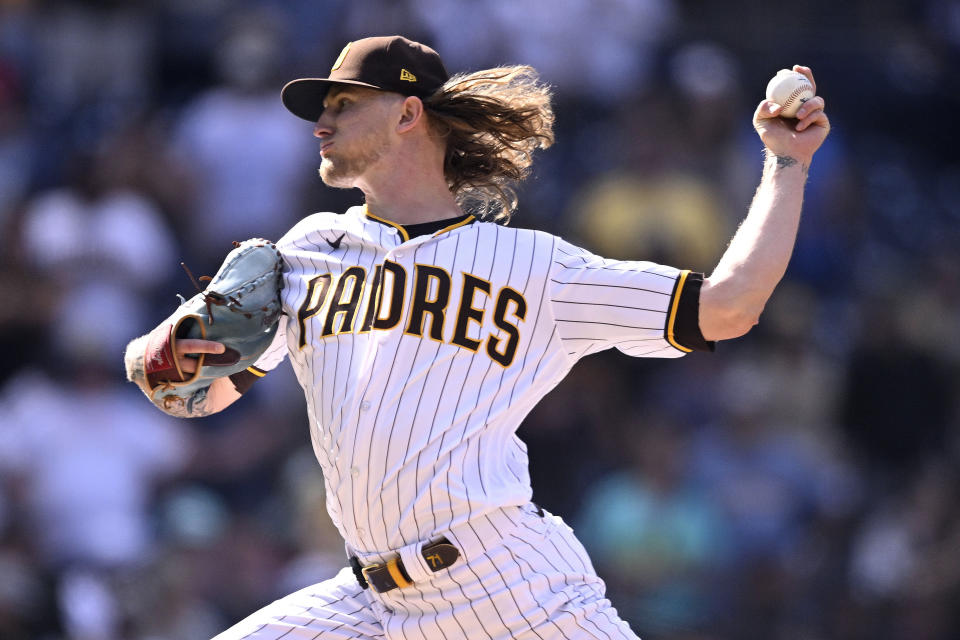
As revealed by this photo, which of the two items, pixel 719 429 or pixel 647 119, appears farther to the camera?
pixel 647 119

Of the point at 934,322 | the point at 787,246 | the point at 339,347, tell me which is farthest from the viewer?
the point at 934,322

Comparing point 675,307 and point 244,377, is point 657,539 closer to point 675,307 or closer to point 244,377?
point 244,377

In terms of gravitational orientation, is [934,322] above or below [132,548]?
above

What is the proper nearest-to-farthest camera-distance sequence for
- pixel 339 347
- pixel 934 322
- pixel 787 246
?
1. pixel 787 246
2. pixel 339 347
3. pixel 934 322

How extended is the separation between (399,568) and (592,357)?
444cm

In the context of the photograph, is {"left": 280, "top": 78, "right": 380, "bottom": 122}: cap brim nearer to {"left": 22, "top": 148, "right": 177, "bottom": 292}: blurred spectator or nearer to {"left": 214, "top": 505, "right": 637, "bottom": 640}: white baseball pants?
{"left": 214, "top": 505, "right": 637, "bottom": 640}: white baseball pants

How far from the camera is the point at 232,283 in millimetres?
3377

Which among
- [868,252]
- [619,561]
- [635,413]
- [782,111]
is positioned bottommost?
[619,561]

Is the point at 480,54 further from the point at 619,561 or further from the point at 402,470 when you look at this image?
the point at 402,470

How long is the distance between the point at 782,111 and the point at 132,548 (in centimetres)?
470

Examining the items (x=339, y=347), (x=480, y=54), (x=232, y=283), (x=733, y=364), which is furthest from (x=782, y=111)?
(x=480, y=54)

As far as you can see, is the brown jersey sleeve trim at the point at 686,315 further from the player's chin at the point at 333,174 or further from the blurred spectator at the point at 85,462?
the blurred spectator at the point at 85,462

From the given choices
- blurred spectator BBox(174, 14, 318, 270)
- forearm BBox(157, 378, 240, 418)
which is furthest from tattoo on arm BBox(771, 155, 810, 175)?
blurred spectator BBox(174, 14, 318, 270)

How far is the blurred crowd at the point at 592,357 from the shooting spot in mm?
6801
